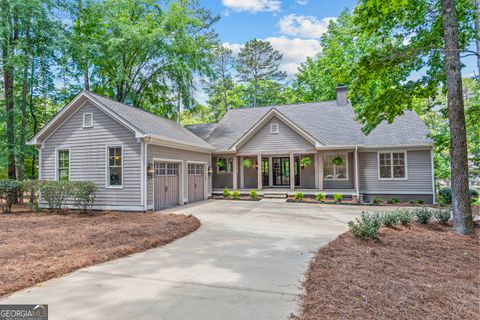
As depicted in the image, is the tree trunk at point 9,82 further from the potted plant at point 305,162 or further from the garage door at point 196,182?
the potted plant at point 305,162

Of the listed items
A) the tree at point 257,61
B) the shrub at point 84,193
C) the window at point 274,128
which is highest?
the tree at point 257,61

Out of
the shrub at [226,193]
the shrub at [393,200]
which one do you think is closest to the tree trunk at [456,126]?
the shrub at [393,200]

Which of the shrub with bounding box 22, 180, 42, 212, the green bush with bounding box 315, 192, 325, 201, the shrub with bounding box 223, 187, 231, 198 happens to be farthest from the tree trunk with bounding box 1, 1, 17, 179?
the green bush with bounding box 315, 192, 325, 201

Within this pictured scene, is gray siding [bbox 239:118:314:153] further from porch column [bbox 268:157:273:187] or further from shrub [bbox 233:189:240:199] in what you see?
shrub [bbox 233:189:240:199]

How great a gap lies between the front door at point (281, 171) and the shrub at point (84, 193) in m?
10.5

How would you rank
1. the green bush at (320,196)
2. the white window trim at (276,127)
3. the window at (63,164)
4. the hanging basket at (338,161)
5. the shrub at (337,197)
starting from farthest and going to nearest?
the white window trim at (276,127) < the hanging basket at (338,161) < the green bush at (320,196) < the shrub at (337,197) < the window at (63,164)

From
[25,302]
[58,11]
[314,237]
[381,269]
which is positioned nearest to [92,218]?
[25,302]

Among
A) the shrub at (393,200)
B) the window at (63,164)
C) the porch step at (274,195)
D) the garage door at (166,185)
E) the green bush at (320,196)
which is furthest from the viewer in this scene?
the porch step at (274,195)

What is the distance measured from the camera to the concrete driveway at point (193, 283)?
119 inches

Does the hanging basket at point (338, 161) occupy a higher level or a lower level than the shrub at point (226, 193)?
higher

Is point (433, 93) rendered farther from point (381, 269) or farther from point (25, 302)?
point (25, 302)

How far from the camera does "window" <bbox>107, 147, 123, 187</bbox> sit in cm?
1089

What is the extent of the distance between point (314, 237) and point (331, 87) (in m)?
20.6

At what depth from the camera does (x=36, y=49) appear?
1483 centimetres
